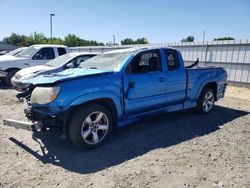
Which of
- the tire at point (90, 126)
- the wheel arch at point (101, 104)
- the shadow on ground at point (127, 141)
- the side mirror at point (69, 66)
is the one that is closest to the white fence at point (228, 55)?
the shadow on ground at point (127, 141)

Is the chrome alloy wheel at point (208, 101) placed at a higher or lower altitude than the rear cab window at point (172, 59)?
lower

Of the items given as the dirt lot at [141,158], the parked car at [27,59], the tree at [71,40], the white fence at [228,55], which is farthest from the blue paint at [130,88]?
the tree at [71,40]

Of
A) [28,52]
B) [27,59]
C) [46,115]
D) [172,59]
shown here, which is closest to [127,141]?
[46,115]

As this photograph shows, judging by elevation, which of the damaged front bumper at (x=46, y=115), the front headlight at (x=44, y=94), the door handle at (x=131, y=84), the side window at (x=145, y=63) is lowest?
the damaged front bumper at (x=46, y=115)

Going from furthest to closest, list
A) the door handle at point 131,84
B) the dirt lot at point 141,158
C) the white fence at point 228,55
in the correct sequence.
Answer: the white fence at point 228,55, the door handle at point 131,84, the dirt lot at point 141,158

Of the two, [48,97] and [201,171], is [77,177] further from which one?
[201,171]

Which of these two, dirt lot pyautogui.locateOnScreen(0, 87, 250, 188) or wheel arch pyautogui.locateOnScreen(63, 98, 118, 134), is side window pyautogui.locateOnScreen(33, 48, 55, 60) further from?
wheel arch pyautogui.locateOnScreen(63, 98, 118, 134)

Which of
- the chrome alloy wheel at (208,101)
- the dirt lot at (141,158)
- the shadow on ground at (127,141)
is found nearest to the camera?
the dirt lot at (141,158)

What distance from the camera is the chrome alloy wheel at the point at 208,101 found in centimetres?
673

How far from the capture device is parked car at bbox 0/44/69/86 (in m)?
10.9

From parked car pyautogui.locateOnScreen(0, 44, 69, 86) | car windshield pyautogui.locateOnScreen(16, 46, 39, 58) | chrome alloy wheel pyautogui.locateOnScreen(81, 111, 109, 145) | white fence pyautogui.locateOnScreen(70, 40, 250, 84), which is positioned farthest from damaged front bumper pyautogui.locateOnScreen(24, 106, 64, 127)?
white fence pyautogui.locateOnScreen(70, 40, 250, 84)

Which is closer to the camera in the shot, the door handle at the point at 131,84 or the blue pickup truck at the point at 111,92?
the blue pickup truck at the point at 111,92

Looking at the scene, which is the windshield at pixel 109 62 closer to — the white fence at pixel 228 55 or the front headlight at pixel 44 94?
the front headlight at pixel 44 94

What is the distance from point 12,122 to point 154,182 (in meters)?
2.96
